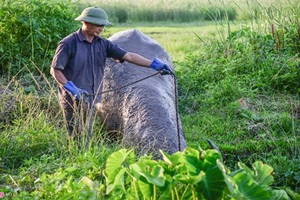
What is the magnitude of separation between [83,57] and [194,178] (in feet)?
11.9

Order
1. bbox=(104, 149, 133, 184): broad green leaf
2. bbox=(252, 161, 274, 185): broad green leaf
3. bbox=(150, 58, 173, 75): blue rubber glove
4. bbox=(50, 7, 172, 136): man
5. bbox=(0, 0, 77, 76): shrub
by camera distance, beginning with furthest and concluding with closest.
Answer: bbox=(0, 0, 77, 76): shrub, bbox=(50, 7, 172, 136): man, bbox=(150, 58, 173, 75): blue rubber glove, bbox=(104, 149, 133, 184): broad green leaf, bbox=(252, 161, 274, 185): broad green leaf

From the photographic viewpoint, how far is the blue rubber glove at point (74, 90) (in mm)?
6648

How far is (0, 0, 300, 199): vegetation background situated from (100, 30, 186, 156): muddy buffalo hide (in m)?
0.27

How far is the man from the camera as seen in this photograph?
695cm

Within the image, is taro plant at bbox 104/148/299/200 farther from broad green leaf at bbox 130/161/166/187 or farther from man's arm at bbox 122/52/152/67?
man's arm at bbox 122/52/152/67

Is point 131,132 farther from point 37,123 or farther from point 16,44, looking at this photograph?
point 16,44

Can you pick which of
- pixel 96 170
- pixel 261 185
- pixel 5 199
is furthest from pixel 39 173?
pixel 261 185

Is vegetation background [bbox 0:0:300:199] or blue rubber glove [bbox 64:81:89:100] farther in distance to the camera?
blue rubber glove [bbox 64:81:89:100]

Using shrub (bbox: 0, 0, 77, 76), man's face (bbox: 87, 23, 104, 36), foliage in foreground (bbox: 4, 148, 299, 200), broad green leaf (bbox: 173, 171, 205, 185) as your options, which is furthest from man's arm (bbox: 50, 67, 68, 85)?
broad green leaf (bbox: 173, 171, 205, 185)

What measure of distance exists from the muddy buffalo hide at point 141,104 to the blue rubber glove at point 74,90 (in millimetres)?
588

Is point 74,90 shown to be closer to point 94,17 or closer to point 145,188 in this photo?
point 94,17

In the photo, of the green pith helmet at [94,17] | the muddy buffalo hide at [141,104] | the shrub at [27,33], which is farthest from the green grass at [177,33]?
the green pith helmet at [94,17]

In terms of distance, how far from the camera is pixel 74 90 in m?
6.67

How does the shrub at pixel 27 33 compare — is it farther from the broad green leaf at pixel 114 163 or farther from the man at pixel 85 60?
the broad green leaf at pixel 114 163
